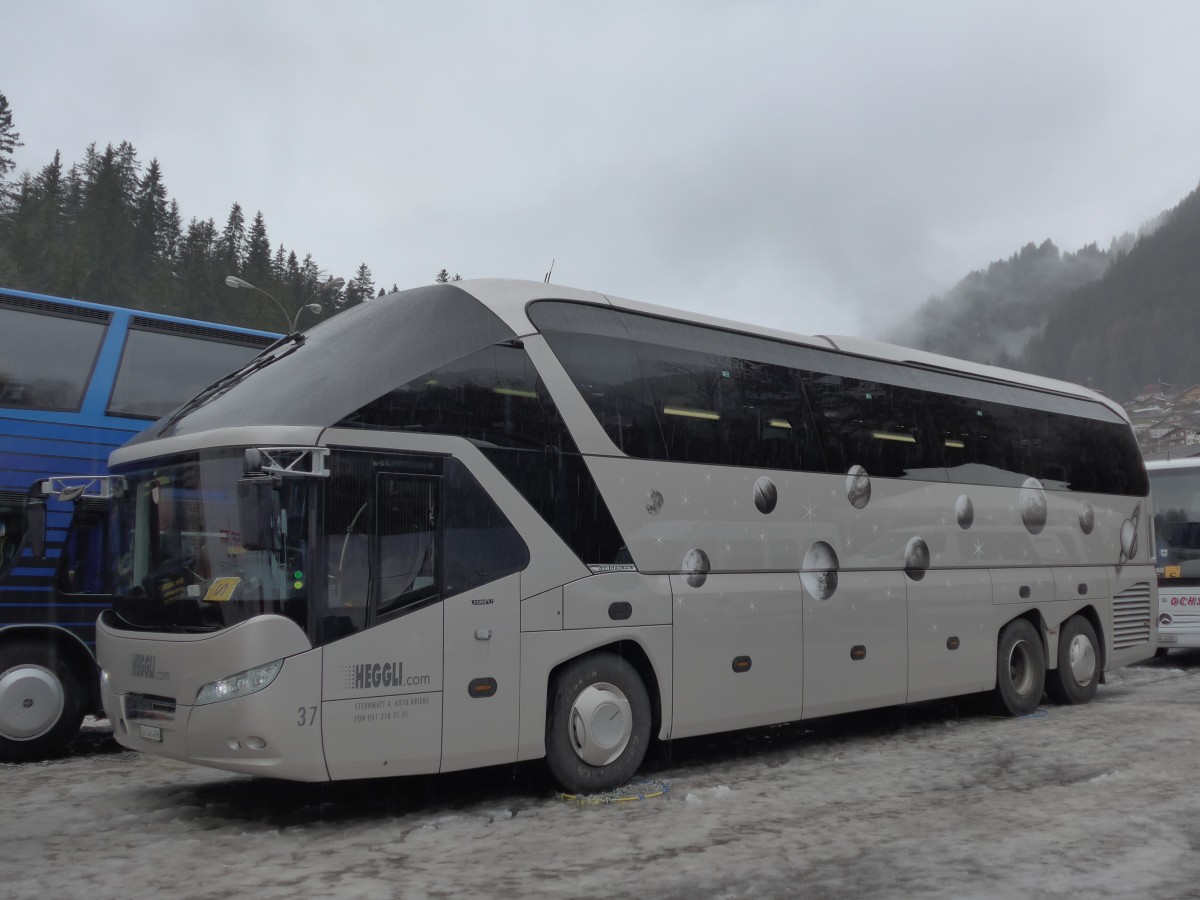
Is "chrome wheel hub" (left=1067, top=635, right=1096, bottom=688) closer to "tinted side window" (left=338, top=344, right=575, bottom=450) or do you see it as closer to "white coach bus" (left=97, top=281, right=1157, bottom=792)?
"white coach bus" (left=97, top=281, right=1157, bottom=792)

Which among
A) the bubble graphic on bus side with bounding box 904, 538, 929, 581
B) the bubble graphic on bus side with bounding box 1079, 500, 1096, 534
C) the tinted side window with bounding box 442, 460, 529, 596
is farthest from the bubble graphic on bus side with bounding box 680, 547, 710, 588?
the bubble graphic on bus side with bounding box 1079, 500, 1096, 534

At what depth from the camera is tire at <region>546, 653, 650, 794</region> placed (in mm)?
8172

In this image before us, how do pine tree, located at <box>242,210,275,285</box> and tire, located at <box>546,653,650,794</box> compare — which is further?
pine tree, located at <box>242,210,275,285</box>

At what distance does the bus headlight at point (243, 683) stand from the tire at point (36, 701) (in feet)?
10.9

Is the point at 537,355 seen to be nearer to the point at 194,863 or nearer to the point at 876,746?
the point at 194,863

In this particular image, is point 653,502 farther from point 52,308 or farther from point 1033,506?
point 1033,506

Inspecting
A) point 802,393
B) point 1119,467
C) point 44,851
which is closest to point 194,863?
point 44,851

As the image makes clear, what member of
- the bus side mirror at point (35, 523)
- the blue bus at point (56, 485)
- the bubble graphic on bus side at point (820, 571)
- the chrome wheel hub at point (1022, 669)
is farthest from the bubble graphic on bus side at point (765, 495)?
the bus side mirror at point (35, 523)

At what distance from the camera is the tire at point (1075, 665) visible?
44.7ft

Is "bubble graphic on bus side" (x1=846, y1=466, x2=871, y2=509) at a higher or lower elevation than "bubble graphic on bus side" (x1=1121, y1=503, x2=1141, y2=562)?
higher

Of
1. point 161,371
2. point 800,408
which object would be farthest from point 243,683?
point 800,408

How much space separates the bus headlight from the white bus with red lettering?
15.1 metres

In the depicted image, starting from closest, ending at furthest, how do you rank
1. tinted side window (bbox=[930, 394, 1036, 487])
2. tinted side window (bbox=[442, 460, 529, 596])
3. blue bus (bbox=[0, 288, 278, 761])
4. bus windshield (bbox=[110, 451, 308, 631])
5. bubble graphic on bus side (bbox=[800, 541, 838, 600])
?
bus windshield (bbox=[110, 451, 308, 631]) < tinted side window (bbox=[442, 460, 529, 596]) < blue bus (bbox=[0, 288, 278, 761]) < bubble graphic on bus side (bbox=[800, 541, 838, 600]) < tinted side window (bbox=[930, 394, 1036, 487])

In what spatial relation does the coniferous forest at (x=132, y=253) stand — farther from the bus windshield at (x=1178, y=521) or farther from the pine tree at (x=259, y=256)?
the bus windshield at (x=1178, y=521)
